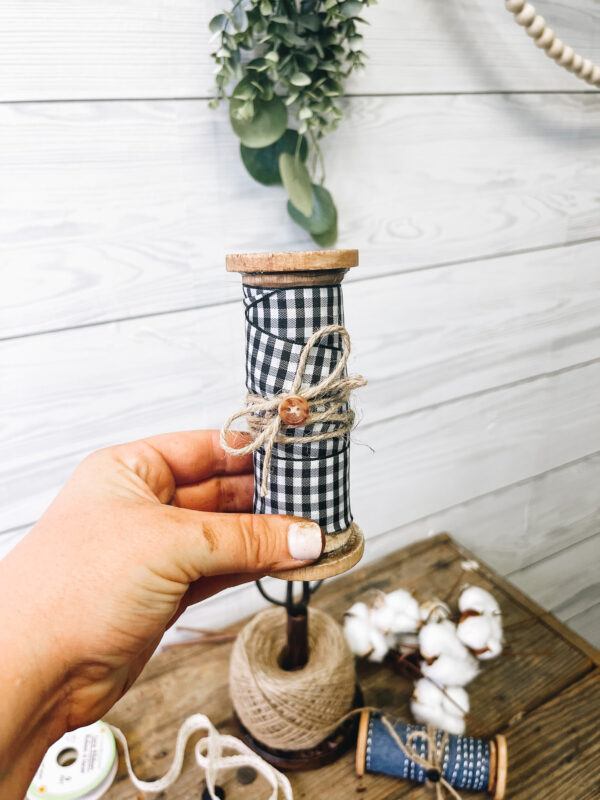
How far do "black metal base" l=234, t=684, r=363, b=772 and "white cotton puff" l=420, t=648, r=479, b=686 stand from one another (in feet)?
0.43

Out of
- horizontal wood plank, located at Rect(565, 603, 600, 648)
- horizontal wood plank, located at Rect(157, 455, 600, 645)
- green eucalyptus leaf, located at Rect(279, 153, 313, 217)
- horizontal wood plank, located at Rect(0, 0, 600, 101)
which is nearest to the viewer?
horizontal wood plank, located at Rect(0, 0, 600, 101)

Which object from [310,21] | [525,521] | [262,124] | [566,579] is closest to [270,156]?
[262,124]

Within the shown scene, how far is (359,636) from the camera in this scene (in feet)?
2.78

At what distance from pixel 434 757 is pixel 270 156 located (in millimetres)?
778

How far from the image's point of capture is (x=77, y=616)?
466 millimetres

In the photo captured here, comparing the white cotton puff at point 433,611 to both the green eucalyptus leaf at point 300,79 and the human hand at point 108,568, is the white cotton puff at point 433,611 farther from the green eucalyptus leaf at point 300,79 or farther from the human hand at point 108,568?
the green eucalyptus leaf at point 300,79

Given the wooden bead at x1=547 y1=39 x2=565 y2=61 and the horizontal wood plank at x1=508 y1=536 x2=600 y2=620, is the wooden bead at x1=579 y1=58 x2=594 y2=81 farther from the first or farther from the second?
the horizontal wood plank at x1=508 y1=536 x2=600 y2=620

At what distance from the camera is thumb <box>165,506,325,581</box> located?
0.50 m

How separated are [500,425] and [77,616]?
0.97m

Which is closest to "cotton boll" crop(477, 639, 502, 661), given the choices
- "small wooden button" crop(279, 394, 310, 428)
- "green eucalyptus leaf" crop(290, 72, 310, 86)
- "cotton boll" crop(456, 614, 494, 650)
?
"cotton boll" crop(456, 614, 494, 650)

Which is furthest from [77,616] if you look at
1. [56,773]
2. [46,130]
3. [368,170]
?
[368,170]

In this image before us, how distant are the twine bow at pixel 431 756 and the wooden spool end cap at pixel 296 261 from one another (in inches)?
22.4

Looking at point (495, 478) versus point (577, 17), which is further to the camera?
point (495, 478)

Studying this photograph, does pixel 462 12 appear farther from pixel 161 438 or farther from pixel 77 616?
pixel 77 616
